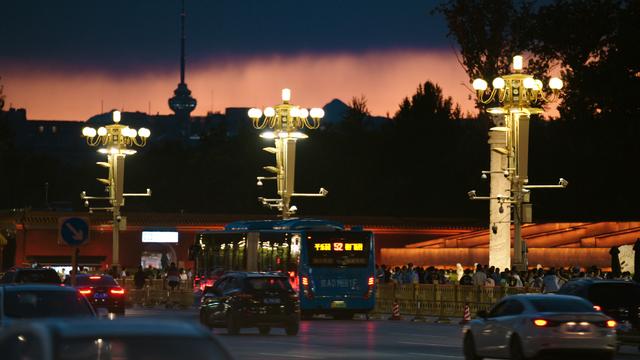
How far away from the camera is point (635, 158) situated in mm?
65688

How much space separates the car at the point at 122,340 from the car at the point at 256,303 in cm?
2569

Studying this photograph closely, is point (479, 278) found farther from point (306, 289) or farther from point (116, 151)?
point (116, 151)

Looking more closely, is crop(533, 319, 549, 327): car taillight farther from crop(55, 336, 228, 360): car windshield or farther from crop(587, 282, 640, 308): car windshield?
crop(55, 336, 228, 360): car windshield

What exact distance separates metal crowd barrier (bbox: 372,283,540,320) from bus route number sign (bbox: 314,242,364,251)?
2604mm

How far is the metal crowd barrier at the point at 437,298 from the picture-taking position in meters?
41.7

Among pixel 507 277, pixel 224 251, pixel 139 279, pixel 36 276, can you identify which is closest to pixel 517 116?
pixel 507 277

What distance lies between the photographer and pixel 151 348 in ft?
28.2

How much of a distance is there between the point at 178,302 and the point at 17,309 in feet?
127

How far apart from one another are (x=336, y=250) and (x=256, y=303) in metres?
10.8

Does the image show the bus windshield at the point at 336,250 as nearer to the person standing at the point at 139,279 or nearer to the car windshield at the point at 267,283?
the car windshield at the point at 267,283

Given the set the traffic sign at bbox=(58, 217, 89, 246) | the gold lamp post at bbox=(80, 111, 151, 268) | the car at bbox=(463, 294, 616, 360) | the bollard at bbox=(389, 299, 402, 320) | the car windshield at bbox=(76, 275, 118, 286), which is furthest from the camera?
the gold lamp post at bbox=(80, 111, 151, 268)

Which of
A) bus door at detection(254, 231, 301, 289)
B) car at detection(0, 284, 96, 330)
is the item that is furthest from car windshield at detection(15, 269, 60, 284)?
car at detection(0, 284, 96, 330)

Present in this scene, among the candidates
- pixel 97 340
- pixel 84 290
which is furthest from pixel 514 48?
pixel 97 340

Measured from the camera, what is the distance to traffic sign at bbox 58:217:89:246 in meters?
26.3
